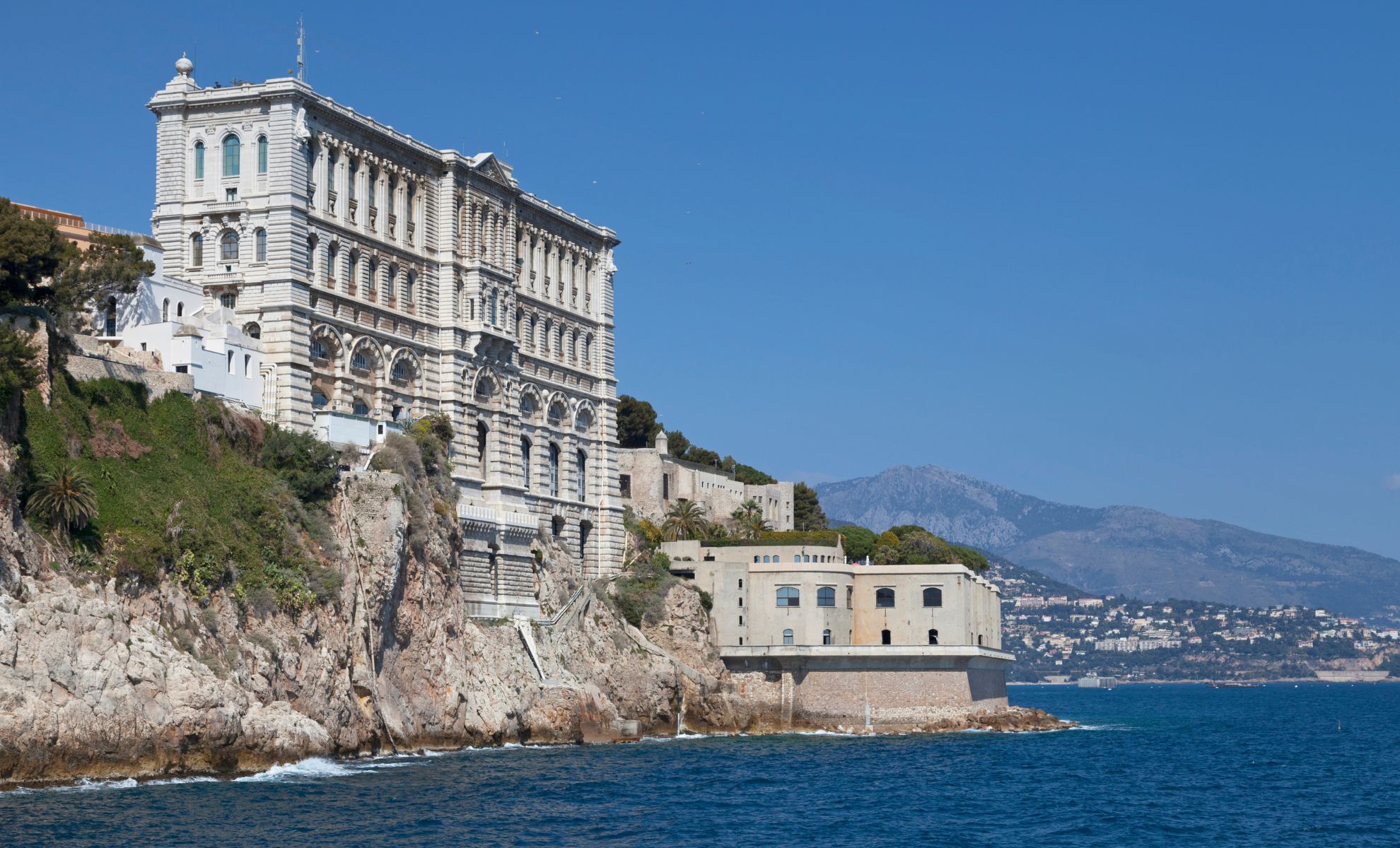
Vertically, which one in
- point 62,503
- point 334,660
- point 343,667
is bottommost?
point 343,667

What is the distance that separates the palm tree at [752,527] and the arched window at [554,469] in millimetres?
16903

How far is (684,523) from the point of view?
359 ft

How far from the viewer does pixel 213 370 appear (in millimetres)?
70812

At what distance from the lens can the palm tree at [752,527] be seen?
11196 centimetres

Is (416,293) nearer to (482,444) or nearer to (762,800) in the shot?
(482,444)

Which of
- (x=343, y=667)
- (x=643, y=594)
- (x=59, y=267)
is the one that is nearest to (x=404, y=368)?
(x=643, y=594)

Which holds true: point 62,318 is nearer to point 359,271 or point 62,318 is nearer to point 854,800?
point 359,271

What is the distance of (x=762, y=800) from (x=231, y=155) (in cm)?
3512

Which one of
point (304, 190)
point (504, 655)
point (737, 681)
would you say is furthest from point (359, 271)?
point (737, 681)

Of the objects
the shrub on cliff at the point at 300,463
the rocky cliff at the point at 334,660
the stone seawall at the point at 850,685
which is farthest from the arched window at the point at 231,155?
the stone seawall at the point at 850,685

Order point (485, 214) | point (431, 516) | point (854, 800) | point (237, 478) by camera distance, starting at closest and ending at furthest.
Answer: point (854, 800), point (237, 478), point (431, 516), point (485, 214)

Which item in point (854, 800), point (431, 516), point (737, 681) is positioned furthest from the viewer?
point (737, 681)

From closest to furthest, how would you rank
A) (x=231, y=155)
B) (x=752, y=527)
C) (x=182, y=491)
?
(x=182, y=491)
(x=231, y=155)
(x=752, y=527)

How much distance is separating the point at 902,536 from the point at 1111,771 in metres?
48.8
